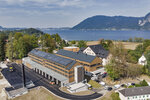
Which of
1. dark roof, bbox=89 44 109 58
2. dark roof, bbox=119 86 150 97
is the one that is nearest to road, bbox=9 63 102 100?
dark roof, bbox=119 86 150 97

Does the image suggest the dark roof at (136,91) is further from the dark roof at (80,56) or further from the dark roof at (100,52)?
the dark roof at (100,52)

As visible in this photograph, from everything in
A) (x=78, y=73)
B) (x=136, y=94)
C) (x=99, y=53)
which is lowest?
(x=136, y=94)

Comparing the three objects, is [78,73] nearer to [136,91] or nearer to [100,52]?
[136,91]

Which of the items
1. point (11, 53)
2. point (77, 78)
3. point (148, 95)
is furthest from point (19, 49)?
point (148, 95)

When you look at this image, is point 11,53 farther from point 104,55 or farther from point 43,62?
point 104,55

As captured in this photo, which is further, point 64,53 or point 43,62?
point 64,53

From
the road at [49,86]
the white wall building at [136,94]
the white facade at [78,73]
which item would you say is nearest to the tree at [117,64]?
the white facade at [78,73]

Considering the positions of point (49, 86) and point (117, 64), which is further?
point (117, 64)

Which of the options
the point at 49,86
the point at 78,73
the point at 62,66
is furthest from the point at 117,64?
the point at 49,86
